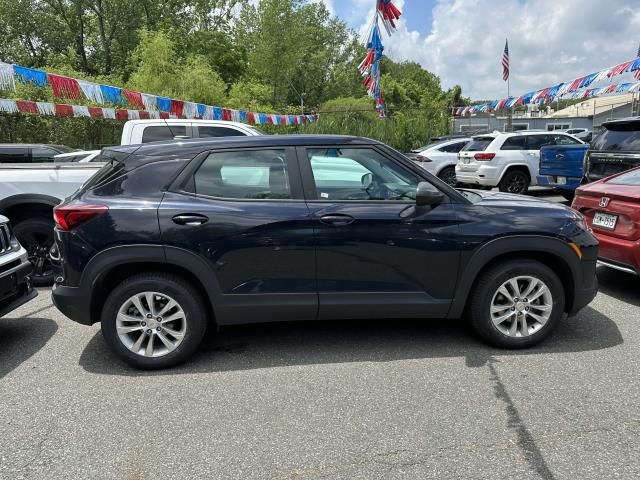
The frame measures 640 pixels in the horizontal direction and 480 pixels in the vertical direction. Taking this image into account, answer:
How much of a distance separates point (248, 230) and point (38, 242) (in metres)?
3.75

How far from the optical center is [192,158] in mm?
3707

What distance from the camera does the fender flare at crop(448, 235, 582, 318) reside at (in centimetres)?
372

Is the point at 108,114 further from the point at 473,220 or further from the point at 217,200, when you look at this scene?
the point at 473,220

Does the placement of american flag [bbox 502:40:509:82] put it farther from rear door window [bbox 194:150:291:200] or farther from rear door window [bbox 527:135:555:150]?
rear door window [bbox 194:150:291:200]

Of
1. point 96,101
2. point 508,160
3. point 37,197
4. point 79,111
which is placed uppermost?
point 96,101

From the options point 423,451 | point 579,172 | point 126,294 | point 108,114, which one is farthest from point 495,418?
point 108,114

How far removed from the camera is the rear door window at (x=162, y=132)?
7.52 metres

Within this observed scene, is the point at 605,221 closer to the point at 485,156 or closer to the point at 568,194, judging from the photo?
the point at 568,194

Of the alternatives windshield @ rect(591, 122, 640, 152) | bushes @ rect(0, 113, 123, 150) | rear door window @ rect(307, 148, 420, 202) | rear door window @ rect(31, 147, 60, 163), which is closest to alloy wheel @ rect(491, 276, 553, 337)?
rear door window @ rect(307, 148, 420, 202)

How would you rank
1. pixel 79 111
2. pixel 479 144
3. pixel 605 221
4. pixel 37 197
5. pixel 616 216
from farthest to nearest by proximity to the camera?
pixel 479 144 → pixel 79 111 → pixel 37 197 → pixel 605 221 → pixel 616 216

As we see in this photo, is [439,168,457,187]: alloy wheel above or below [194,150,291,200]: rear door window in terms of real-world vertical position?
below

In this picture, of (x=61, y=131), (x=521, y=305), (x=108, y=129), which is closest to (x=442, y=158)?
(x=521, y=305)

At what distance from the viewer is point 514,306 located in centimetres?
385

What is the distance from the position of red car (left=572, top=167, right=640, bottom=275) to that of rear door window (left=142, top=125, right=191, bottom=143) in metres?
5.68
